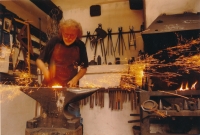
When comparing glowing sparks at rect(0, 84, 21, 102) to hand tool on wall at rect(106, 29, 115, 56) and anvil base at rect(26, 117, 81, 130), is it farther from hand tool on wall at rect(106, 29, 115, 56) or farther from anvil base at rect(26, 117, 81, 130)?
hand tool on wall at rect(106, 29, 115, 56)

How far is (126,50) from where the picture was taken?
427 centimetres

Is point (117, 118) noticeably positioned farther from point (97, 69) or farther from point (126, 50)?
point (126, 50)

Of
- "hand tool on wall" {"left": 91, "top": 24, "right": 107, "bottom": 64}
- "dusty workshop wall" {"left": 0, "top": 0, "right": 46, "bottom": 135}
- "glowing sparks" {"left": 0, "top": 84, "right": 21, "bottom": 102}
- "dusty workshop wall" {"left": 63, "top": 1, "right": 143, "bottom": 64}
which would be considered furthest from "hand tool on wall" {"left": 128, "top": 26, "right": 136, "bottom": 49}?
"glowing sparks" {"left": 0, "top": 84, "right": 21, "bottom": 102}

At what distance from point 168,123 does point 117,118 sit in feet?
2.54

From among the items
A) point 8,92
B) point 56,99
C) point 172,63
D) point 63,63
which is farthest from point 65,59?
point 172,63

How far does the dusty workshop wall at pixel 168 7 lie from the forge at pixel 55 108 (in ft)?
6.54

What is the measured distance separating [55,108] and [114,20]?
324 centimetres

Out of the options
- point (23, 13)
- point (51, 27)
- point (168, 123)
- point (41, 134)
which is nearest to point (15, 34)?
point (23, 13)

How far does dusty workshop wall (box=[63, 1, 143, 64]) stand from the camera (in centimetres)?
426

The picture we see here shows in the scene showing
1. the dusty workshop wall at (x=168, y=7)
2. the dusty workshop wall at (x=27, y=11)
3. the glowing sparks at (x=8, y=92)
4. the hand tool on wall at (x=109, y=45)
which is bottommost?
the glowing sparks at (x=8, y=92)

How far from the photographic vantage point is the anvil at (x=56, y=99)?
1.58 meters

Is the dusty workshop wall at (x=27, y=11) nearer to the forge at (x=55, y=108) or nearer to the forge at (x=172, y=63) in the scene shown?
the forge at (x=55, y=108)

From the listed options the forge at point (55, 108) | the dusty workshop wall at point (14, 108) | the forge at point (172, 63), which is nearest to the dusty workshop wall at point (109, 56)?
the forge at point (172, 63)

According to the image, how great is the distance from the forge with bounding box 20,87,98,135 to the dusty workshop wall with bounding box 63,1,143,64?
9.02 feet
